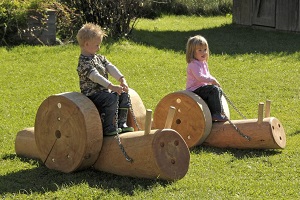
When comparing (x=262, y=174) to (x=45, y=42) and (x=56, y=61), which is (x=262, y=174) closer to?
(x=56, y=61)

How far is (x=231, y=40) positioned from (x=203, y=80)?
28.6ft

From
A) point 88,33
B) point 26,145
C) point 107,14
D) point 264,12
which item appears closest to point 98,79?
point 88,33

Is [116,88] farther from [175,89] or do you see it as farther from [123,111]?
[175,89]

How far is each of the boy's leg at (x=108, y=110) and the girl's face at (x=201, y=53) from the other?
1.60 metres

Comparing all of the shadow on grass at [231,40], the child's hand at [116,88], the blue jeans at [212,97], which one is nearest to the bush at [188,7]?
the shadow on grass at [231,40]

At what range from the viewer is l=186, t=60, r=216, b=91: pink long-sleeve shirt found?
809cm

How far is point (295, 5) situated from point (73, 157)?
12665 mm

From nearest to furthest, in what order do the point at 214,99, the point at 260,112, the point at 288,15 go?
the point at 260,112
the point at 214,99
the point at 288,15

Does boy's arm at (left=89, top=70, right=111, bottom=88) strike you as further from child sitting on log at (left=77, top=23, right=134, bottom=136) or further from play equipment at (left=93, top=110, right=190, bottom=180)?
play equipment at (left=93, top=110, right=190, bottom=180)

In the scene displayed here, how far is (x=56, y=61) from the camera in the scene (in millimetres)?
12359

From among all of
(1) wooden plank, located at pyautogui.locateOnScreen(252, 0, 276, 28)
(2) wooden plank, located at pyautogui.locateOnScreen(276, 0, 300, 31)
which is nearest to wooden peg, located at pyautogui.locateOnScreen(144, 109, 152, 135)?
(2) wooden plank, located at pyautogui.locateOnScreen(276, 0, 300, 31)

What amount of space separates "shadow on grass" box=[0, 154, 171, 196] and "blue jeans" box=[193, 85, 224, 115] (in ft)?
5.95

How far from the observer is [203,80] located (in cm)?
808

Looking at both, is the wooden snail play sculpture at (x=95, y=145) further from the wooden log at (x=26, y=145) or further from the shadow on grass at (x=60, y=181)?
the wooden log at (x=26, y=145)
